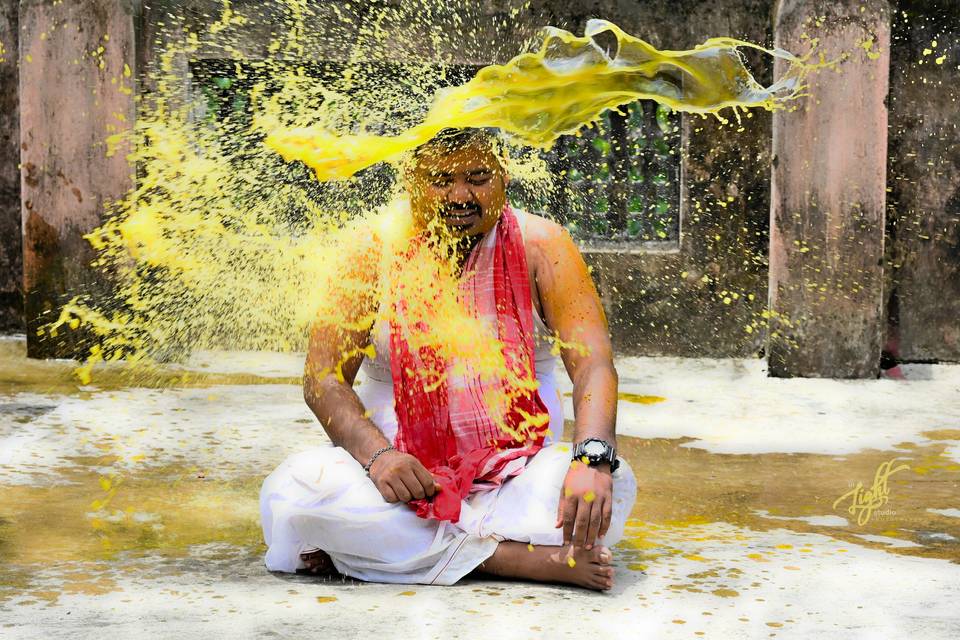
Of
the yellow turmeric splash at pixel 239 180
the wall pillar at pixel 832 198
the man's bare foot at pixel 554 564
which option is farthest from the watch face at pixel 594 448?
the wall pillar at pixel 832 198

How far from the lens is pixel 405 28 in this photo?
28.0 ft

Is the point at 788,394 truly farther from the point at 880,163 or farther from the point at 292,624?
the point at 292,624

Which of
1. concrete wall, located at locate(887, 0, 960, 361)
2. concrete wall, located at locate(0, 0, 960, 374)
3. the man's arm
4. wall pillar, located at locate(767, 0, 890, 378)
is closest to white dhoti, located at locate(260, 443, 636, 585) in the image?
the man's arm

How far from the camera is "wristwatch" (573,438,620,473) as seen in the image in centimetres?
355

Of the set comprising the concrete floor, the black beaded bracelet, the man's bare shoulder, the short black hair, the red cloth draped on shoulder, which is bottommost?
the concrete floor

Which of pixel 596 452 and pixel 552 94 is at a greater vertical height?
pixel 552 94

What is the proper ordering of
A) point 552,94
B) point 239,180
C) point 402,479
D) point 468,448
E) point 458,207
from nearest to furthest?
1. point 402,479
2. point 458,207
3. point 468,448
4. point 552,94
5. point 239,180

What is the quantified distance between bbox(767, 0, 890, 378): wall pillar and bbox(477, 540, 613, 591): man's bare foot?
15.2ft

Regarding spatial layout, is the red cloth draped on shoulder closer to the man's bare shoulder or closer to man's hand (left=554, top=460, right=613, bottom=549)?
the man's bare shoulder

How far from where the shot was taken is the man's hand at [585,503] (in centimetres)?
351

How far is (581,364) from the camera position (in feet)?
12.4

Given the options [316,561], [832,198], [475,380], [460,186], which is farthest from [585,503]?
[832,198]

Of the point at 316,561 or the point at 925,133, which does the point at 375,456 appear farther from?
the point at 925,133

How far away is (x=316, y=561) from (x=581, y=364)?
36.4 inches
